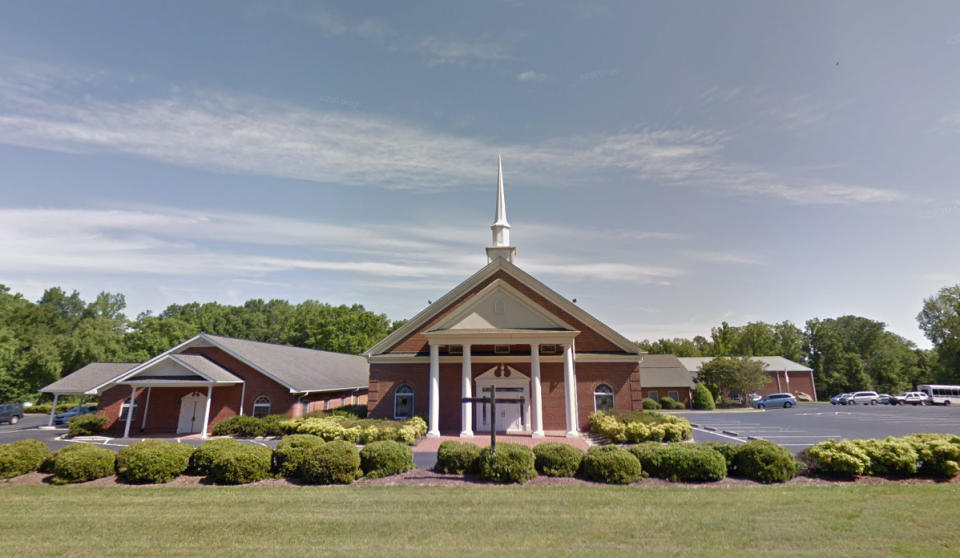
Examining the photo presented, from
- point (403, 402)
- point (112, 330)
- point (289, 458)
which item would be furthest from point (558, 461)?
point (112, 330)

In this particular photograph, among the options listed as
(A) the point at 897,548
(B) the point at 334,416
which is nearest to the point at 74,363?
(B) the point at 334,416

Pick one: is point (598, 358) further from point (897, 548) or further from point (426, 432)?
point (897, 548)

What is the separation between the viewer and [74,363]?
1978 inches

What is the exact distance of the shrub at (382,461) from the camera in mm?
12273

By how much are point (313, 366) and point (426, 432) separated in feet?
46.7

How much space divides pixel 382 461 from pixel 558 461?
510 cm

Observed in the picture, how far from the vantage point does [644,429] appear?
18.5 metres

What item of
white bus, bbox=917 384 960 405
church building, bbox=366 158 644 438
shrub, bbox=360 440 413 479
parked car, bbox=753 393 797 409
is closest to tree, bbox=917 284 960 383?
white bus, bbox=917 384 960 405

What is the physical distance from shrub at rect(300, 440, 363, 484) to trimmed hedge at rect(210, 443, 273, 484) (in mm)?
1079

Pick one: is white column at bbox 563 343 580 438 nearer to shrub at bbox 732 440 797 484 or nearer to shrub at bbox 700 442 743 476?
shrub at bbox 700 442 743 476

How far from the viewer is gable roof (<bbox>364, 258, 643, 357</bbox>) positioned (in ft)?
77.8

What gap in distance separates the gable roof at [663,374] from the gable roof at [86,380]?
44.8 metres

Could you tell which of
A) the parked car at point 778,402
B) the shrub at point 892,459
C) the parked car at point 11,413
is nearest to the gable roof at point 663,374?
the parked car at point 778,402

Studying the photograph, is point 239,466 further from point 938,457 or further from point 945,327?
point 945,327
